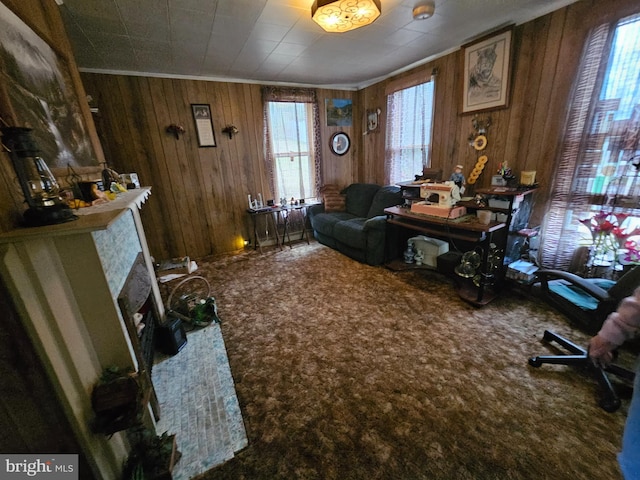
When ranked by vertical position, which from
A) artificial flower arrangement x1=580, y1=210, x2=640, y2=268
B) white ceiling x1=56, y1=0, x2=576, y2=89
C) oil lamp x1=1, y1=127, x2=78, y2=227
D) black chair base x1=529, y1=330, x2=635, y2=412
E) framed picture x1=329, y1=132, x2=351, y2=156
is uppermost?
white ceiling x1=56, y1=0, x2=576, y2=89

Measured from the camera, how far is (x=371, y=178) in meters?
4.44

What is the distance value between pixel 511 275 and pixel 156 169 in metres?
A: 4.31

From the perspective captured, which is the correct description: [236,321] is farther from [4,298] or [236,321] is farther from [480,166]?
[480,166]

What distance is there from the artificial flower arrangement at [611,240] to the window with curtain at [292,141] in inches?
134

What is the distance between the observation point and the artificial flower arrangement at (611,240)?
1.83 meters

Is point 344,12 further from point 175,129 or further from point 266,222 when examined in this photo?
point 266,222

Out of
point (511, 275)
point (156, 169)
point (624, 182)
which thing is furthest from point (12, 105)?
point (624, 182)

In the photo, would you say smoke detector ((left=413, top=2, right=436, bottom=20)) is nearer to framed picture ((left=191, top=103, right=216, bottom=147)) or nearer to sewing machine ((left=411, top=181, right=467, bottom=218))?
sewing machine ((left=411, top=181, right=467, bottom=218))

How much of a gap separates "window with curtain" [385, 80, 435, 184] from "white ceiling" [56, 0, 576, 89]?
0.38 m

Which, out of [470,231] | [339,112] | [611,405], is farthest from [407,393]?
[339,112]

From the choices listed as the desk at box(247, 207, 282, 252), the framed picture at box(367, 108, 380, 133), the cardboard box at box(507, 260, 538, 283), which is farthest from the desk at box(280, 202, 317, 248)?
the cardboard box at box(507, 260, 538, 283)

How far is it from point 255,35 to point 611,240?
341 cm

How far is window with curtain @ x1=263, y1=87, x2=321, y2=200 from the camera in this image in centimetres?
386

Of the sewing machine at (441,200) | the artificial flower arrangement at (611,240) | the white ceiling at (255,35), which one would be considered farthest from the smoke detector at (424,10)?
the artificial flower arrangement at (611,240)
